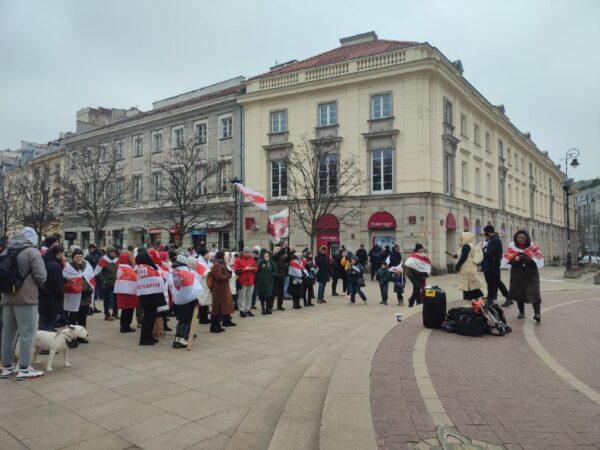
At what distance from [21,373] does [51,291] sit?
138 centimetres

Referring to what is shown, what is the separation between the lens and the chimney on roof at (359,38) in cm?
3466

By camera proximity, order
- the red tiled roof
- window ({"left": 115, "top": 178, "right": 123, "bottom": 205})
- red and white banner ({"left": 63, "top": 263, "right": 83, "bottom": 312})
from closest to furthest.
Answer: red and white banner ({"left": 63, "top": 263, "right": 83, "bottom": 312}) < the red tiled roof < window ({"left": 115, "top": 178, "right": 123, "bottom": 205})

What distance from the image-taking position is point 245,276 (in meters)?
11.7

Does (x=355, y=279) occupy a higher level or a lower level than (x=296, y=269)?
lower

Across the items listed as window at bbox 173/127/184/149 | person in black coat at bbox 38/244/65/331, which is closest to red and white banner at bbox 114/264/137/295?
person in black coat at bbox 38/244/65/331

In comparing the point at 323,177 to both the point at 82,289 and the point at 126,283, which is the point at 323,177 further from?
the point at 82,289

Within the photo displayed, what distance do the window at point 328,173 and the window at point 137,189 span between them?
62.3 feet

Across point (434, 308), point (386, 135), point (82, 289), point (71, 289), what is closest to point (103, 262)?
point (82, 289)

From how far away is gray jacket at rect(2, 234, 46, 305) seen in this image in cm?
597

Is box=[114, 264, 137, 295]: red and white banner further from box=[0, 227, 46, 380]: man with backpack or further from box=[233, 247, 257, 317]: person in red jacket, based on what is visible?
box=[0, 227, 46, 380]: man with backpack

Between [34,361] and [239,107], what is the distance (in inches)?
1163

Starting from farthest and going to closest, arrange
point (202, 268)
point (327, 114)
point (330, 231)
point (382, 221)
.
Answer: point (327, 114)
point (330, 231)
point (382, 221)
point (202, 268)

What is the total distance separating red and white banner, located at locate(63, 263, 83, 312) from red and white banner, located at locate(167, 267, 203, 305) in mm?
2056

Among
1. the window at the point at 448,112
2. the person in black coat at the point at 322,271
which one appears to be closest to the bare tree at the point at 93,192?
the person in black coat at the point at 322,271
